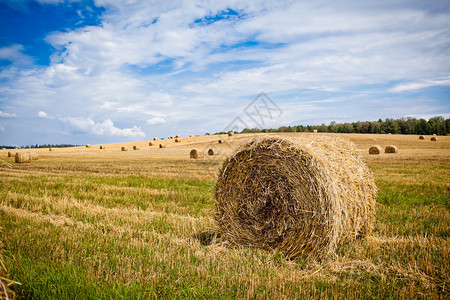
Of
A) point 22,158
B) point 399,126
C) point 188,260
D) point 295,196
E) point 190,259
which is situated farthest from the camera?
point 399,126

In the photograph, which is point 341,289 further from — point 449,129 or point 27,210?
point 449,129

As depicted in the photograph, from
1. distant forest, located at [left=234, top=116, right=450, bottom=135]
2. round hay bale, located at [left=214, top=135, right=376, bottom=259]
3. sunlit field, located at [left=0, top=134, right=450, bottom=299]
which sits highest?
distant forest, located at [left=234, top=116, right=450, bottom=135]

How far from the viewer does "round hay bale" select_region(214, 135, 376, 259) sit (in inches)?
180

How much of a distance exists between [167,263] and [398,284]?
113 inches

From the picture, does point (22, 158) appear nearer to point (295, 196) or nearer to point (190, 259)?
point (190, 259)

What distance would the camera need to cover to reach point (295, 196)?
4812mm

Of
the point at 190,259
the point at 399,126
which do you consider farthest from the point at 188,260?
the point at 399,126

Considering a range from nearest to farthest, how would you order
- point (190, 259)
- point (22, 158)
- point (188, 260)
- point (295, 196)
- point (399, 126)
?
point (188, 260)
point (190, 259)
point (295, 196)
point (22, 158)
point (399, 126)

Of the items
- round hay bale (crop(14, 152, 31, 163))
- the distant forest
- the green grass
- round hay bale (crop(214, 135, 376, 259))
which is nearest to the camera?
the green grass

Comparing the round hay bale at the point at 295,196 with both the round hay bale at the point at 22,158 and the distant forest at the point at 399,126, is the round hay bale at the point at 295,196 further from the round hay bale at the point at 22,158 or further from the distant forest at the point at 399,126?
the distant forest at the point at 399,126

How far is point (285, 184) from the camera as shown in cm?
498

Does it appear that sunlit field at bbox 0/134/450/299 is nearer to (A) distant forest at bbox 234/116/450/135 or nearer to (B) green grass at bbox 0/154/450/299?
(B) green grass at bbox 0/154/450/299

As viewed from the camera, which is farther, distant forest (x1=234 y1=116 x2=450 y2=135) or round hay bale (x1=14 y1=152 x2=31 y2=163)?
distant forest (x1=234 y1=116 x2=450 y2=135)

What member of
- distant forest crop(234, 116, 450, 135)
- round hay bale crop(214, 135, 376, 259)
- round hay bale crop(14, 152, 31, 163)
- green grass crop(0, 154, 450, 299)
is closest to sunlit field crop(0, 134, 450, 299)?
green grass crop(0, 154, 450, 299)
